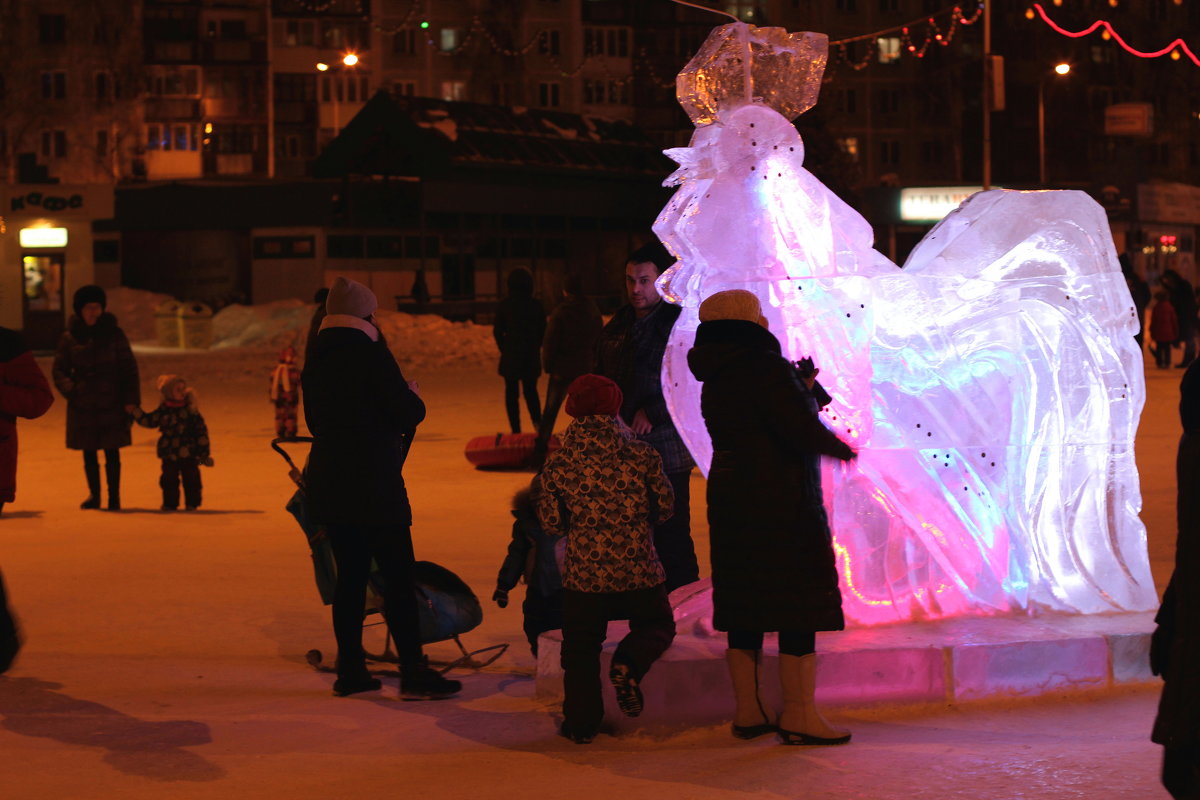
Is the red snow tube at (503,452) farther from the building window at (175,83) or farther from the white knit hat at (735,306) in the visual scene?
the building window at (175,83)

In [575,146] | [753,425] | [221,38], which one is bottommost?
[753,425]

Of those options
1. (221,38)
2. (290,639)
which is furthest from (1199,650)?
(221,38)

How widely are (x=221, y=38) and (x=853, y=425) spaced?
7195cm

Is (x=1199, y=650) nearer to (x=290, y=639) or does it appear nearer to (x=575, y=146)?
(x=290, y=639)

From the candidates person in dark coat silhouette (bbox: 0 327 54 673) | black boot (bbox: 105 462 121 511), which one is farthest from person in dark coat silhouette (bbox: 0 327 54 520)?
black boot (bbox: 105 462 121 511)

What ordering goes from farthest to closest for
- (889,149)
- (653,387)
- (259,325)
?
1. (889,149)
2. (259,325)
3. (653,387)

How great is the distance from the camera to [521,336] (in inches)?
640

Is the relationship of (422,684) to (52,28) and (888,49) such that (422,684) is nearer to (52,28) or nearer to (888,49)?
(52,28)

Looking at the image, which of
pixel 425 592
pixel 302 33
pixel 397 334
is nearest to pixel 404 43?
pixel 302 33

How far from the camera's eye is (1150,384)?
23.9 m

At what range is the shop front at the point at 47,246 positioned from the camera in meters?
35.1

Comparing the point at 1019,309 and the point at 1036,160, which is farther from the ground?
the point at 1036,160

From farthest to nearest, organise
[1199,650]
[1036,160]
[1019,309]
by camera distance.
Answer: [1036,160] → [1019,309] → [1199,650]

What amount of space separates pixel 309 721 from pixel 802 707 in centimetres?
200
